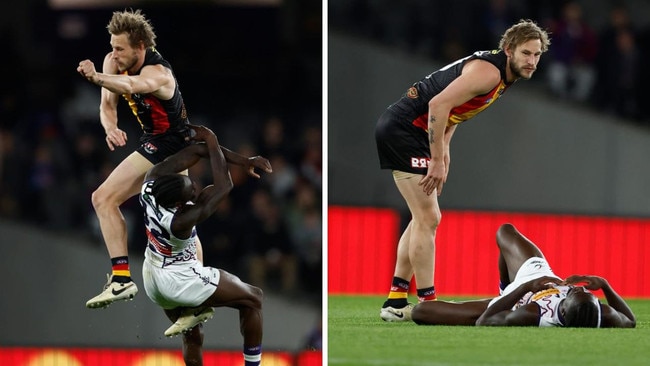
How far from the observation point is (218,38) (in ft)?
42.3

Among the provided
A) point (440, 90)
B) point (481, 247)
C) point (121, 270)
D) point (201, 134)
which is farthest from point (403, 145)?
point (481, 247)

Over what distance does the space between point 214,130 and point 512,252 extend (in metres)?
5.82

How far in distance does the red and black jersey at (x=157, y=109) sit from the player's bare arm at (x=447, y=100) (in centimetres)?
146

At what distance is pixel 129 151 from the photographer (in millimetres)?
11836

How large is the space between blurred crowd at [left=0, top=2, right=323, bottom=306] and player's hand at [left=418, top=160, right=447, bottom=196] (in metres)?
5.46

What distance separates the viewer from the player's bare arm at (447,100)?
21.6 feet

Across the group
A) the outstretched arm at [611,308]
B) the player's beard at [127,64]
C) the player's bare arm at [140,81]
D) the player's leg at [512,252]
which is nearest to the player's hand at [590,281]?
the outstretched arm at [611,308]

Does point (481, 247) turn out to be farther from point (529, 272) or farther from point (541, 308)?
point (541, 308)

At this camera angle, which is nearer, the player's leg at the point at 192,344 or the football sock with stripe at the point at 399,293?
the player's leg at the point at 192,344

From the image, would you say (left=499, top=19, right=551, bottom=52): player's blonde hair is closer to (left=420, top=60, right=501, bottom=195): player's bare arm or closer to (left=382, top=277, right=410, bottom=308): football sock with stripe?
(left=420, top=60, right=501, bottom=195): player's bare arm

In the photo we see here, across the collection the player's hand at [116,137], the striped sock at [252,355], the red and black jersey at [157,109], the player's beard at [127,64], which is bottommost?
the striped sock at [252,355]

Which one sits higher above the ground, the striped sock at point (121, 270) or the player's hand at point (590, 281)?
the striped sock at point (121, 270)

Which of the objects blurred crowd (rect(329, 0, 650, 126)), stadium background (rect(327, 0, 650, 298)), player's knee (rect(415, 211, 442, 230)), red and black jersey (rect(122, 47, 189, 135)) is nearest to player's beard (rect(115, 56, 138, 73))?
red and black jersey (rect(122, 47, 189, 135))

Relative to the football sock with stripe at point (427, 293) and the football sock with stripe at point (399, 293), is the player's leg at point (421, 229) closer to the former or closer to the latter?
the football sock with stripe at point (427, 293)
